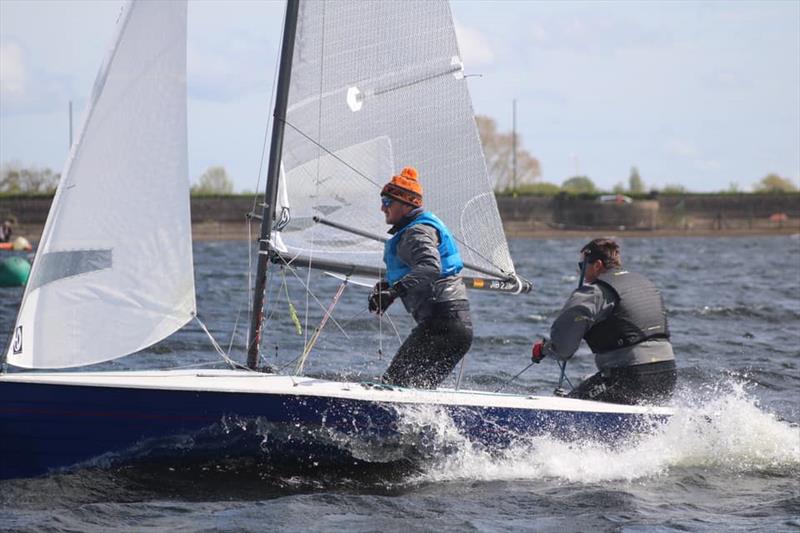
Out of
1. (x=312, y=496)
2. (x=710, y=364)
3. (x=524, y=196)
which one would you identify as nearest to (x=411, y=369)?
(x=312, y=496)

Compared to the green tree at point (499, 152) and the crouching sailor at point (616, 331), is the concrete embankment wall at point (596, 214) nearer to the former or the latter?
the green tree at point (499, 152)

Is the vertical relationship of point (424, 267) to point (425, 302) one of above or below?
above

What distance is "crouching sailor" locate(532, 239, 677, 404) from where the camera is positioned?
6.48 metres

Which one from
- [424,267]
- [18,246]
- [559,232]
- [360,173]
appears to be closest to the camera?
[424,267]

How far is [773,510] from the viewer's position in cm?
583

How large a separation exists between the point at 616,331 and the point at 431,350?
101 cm

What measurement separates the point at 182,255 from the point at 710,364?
6.22 meters

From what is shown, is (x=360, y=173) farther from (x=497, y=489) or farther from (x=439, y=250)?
(x=497, y=489)

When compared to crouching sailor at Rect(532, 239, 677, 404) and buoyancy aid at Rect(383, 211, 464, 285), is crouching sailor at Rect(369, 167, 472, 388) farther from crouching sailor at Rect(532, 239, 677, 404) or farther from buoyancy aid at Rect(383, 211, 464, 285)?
crouching sailor at Rect(532, 239, 677, 404)

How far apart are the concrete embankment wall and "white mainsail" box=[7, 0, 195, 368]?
46.4 m

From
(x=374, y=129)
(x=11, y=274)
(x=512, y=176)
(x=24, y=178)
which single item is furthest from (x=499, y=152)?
(x=374, y=129)

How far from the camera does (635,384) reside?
21.7 feet

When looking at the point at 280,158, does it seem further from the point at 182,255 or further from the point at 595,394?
the point at 595,394

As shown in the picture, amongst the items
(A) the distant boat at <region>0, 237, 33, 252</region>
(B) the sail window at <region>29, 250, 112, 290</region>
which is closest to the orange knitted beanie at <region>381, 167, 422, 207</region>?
(B) the sail window at <region>29, 250, 112, 290</region>
